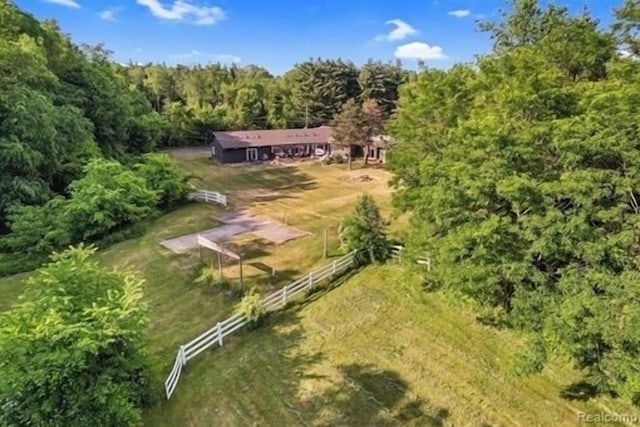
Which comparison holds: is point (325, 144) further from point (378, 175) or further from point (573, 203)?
point (573, 203)

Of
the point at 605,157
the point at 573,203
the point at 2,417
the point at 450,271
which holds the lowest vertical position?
the point at 2,417

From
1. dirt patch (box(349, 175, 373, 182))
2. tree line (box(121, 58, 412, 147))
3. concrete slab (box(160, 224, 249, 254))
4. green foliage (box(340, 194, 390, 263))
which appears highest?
tree line (box(121, 58, 412, 147))

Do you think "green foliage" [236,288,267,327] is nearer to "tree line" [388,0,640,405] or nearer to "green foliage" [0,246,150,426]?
"green foliage" [0,246,150,426]

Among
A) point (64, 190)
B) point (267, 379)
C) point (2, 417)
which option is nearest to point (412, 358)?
point (267, 379)

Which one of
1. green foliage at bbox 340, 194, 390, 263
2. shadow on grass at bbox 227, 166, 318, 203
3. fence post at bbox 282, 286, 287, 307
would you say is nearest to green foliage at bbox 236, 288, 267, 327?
fence post at bbox 282, 286, 287, 307

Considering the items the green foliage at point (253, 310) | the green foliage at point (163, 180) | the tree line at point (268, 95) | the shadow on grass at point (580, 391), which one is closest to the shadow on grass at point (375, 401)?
the green foliage at point (253, 310)

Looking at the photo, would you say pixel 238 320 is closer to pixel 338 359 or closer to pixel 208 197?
pixel 338 359
